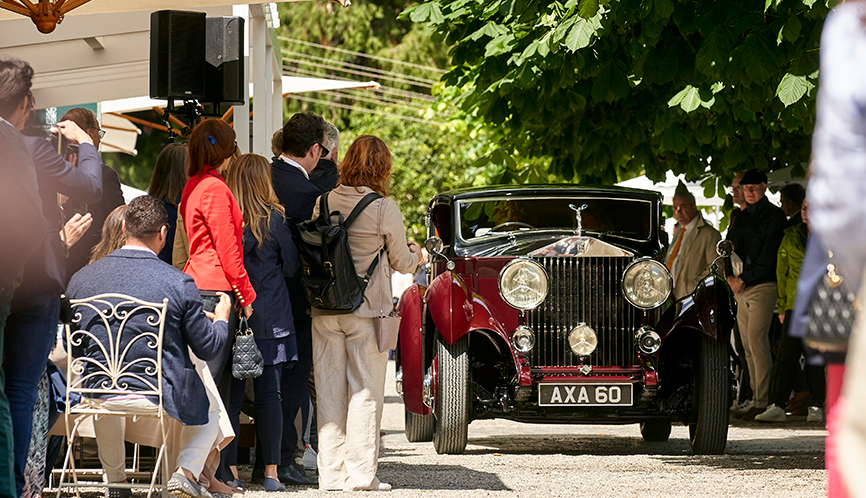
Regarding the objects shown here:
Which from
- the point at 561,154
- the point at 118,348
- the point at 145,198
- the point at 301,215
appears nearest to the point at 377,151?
the point at 301,215

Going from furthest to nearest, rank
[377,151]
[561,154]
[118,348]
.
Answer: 1. [561,154]
2. [377,151]
3. [118,348]

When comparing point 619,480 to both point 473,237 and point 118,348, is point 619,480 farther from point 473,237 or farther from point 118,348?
point 118,348

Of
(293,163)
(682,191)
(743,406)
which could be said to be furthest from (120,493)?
(743,406)

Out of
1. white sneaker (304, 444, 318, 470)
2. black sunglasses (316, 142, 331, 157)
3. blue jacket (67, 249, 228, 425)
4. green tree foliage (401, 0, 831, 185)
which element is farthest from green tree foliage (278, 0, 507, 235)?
blue jacket (67, 249, 228, 425)

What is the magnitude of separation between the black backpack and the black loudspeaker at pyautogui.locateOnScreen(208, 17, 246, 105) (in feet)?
9.24

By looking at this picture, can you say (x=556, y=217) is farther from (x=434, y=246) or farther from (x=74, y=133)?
(x=74, y=133)

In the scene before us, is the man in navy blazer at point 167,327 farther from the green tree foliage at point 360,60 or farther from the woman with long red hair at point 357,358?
the green tree foliage at point 360,60

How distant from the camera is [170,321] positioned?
16.5 ft

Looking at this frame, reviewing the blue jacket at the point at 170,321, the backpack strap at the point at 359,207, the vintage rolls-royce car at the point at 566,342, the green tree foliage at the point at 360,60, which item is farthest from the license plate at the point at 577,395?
the green tree foliage at the point at 360,60

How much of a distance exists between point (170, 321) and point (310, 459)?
6.99 feet

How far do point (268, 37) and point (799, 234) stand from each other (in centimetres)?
639

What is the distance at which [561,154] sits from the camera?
1105 centimetres

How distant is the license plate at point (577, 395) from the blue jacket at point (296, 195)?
6.26ft

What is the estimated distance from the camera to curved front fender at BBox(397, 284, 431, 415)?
25.2 feet
